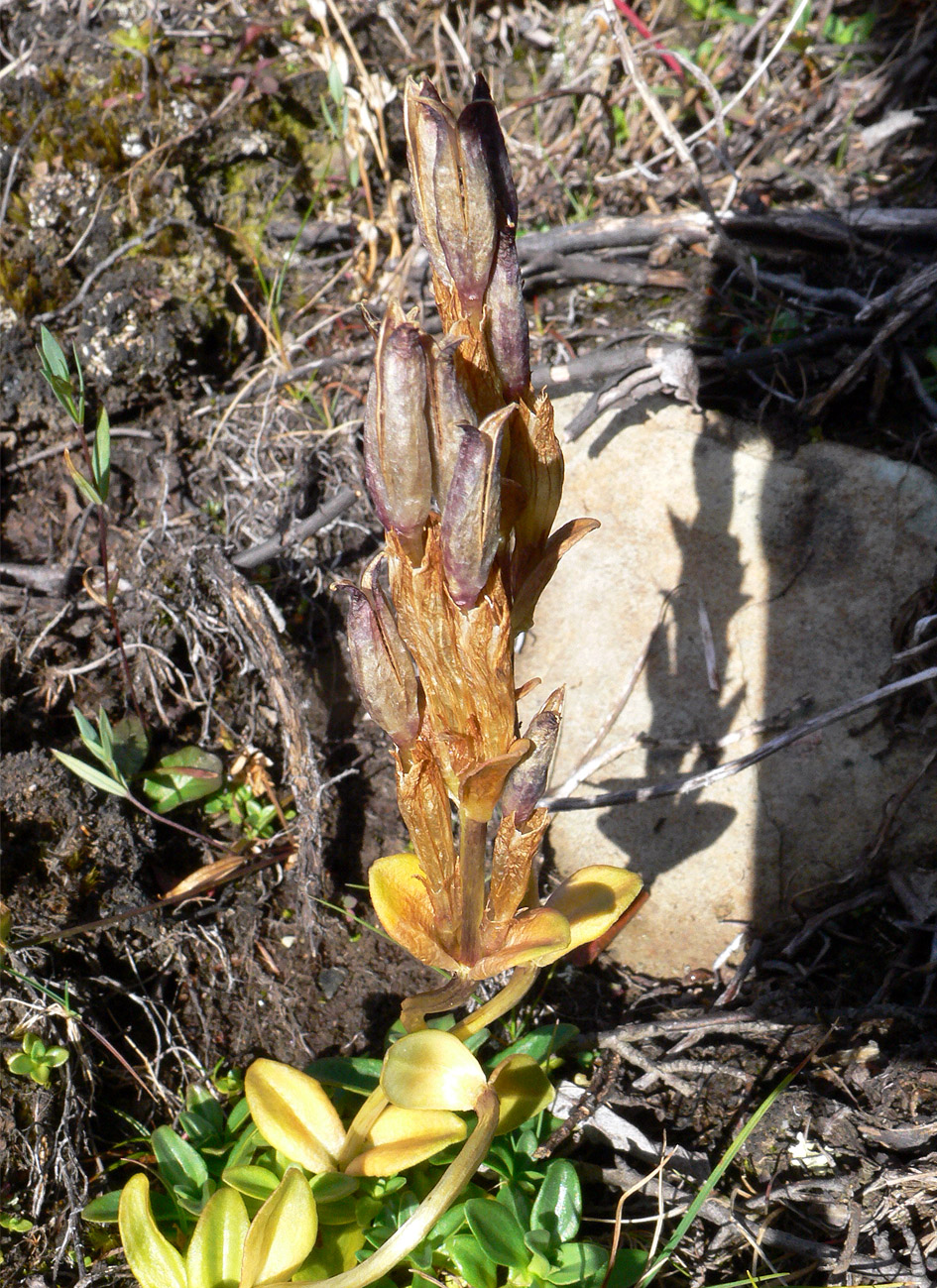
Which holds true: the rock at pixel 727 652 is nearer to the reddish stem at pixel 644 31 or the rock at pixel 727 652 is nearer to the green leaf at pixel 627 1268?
the green leaf at pixel 627 1268

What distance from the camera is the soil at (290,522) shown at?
2094mm

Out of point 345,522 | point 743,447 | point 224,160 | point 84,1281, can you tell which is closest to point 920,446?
point 743,447

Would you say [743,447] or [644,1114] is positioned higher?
[743,447]

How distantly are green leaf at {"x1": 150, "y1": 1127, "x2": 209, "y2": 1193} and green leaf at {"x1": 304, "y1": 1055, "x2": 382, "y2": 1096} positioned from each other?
0.29 meters

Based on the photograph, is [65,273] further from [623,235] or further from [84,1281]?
[84,1281]

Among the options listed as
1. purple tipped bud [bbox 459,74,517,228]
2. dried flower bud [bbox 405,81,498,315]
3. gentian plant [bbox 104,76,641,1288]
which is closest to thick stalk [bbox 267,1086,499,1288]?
gentian plant [bbox 104,76,641,1288]

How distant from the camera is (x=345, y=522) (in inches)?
114

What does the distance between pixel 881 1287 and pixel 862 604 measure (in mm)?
1708

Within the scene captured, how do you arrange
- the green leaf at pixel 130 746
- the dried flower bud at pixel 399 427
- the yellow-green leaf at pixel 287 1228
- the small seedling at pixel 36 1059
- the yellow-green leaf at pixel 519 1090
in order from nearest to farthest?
the dried flower bud at pixel 399 427 → the yellow-green leaf at pixel 287 1228 → the yellow-green leaf at pixel 519 1090 → the small seedling at pixel 36 1059 → the green leaf at pixel 130 746

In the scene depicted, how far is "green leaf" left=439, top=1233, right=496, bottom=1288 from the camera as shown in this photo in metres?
1.81

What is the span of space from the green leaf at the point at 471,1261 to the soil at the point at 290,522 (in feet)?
1.01

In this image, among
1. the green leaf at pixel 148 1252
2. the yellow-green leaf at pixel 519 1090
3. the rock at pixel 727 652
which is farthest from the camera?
the rock at pixel 727 652

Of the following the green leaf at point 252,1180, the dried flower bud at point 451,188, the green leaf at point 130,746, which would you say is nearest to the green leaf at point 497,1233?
the green leaf at point 252,1180

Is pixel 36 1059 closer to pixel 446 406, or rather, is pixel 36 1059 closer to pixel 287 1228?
pixel 287 1228
